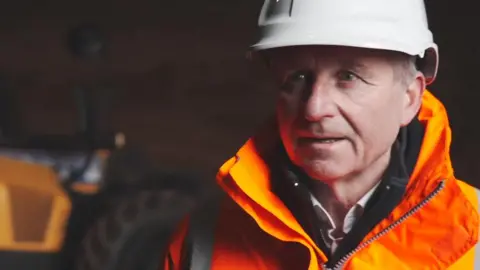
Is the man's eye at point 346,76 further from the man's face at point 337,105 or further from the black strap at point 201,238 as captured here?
the black strap at point 201,238

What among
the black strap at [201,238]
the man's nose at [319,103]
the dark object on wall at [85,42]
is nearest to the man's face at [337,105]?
the man's nose at [319,103]

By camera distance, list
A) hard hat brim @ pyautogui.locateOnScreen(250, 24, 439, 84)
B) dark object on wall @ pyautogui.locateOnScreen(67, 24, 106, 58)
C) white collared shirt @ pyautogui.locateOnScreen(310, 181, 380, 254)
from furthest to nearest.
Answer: dark object on wall @ pyautogui.locateOnScreen(67, 24, 106, 58), white collared shirt @ pyautogui.locateOnScreen(310, 181, 380, 254), hard hat brim @ pyautogui.locateOnScreen(250, 24, 439, 84)

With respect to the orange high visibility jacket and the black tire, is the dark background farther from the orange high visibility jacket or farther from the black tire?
the orange high visibility jacket

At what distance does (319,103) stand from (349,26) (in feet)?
0.28

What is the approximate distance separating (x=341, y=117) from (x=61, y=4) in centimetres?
127

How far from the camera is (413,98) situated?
96 centimetres

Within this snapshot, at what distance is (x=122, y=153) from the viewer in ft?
6.24

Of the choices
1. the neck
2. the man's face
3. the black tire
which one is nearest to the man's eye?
the man's face

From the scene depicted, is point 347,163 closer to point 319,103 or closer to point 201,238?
point 319,103

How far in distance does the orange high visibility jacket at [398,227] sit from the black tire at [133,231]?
2.43 ft

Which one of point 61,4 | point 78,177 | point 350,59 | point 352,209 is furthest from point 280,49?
point 61,4

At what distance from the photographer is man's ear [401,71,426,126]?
0.95m

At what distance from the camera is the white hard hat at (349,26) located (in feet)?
2.87

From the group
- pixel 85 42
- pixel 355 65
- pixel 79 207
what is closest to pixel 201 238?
pixel 355 65
